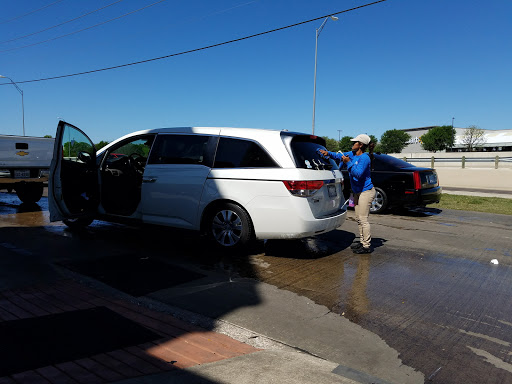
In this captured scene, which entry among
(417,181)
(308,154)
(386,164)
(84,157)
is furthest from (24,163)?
(417,181)

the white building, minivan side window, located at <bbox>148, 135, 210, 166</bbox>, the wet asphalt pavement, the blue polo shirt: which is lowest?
the wet asphalt pavement

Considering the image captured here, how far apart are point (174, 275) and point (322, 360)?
7.99 ft

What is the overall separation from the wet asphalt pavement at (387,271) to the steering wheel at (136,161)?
1269 mm

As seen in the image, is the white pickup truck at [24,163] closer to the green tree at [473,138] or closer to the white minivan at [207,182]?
the white minivan at [207,182]

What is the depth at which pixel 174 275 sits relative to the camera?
4.80m

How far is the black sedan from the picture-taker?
31.3ft

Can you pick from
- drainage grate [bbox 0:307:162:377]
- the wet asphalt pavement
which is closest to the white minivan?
the wet asphalt pavement

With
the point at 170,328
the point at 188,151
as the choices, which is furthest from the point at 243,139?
the point at 170,328

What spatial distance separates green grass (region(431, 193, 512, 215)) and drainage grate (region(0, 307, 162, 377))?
1113 centimetres

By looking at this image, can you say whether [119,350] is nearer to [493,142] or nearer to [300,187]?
[300,187]

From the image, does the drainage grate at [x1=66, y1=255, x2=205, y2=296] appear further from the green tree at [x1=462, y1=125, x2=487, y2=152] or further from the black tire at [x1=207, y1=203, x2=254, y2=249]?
the green tree at [x1=462, y1=125, x2=487, y2=152]

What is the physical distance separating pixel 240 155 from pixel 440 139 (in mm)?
119511

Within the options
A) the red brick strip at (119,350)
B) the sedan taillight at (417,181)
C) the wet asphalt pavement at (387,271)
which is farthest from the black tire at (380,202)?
the red brick strip at (119,350)

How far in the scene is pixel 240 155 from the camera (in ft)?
18.2
